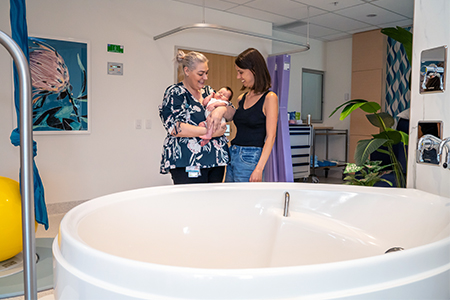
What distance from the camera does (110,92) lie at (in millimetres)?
4254

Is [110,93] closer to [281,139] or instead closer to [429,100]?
[281,139]

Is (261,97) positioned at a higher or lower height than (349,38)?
lower

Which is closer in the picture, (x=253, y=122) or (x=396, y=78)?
(x=253, y=122)

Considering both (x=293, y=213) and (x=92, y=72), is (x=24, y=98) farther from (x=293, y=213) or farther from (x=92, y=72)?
(x=92, y=72)

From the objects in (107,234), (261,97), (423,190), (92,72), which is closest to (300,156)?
(92,72)

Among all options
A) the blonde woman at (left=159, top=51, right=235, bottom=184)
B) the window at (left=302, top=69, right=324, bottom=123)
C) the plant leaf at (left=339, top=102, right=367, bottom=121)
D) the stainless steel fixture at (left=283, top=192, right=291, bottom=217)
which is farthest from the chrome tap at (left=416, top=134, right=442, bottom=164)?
the window at (left=302, top=69, right=324, bottom=123)

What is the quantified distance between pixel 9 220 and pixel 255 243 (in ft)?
5.34

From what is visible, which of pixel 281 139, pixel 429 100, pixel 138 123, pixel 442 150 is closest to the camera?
pixel 442 150

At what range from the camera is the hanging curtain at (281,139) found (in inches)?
126

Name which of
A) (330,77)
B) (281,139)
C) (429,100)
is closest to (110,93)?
(281,139)

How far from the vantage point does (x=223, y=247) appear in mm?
1318

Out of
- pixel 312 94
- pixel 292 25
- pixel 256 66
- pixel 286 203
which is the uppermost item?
pixel 292 25

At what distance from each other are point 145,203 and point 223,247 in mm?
330

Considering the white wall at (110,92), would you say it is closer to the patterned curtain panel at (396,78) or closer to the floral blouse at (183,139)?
the floral blouse at (183,139)
